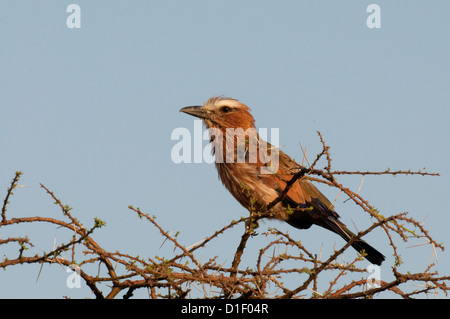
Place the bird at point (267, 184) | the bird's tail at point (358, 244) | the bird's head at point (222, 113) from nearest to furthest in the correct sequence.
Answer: the bird's tail at point (358, 244)
the bird at point (267, 184)
the bird's head at point (222, 113)

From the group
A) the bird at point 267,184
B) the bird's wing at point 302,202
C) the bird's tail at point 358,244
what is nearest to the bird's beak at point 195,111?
the bird at point 267,184

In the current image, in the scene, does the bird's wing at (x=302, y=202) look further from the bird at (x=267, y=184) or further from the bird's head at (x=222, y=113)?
the bird's head at (x=222, y=113)

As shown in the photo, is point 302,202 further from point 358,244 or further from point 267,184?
point 358,244

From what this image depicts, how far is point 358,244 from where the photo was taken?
5.86 m

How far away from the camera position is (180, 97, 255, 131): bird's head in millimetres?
6742

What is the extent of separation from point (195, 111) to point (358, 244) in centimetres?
226

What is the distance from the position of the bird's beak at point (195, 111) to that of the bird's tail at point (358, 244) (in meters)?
1.83

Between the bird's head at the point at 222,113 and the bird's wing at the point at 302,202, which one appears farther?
the bird's head at the point at 222,113

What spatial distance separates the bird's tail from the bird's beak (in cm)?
183

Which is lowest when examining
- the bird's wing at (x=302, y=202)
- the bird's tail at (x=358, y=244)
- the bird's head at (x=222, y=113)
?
the bird's tail at (x=358, y=244)

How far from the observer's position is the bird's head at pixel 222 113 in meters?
6.74

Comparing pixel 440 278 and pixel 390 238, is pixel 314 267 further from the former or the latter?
pixel 440 278
